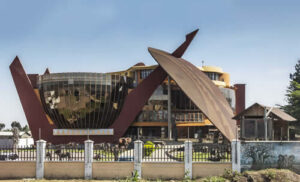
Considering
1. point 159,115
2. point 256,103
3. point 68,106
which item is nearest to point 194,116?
point 159,115

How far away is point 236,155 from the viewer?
80.9 ft

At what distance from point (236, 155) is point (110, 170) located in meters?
9.03

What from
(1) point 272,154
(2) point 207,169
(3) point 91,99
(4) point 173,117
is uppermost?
(3) point 91,99

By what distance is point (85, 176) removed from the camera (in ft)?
81.8

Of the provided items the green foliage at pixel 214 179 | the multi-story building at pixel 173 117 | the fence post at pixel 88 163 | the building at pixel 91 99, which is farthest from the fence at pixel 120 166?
the multi-story building at pixel 173 117

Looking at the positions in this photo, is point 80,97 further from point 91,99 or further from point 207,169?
point 207,169

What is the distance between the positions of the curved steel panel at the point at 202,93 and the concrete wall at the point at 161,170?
7298mm

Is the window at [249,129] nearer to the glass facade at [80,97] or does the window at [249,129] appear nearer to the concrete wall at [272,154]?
the concrete wall at [272,154]

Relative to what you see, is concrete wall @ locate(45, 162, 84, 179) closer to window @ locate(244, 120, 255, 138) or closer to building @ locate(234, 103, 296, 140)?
building @ locate(234, 103, 296, 140)

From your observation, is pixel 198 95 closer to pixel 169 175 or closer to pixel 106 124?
pixel 169 175

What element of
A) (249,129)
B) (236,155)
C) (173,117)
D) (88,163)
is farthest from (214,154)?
(173,117)

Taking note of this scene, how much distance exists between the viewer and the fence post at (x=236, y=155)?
80.5 ft

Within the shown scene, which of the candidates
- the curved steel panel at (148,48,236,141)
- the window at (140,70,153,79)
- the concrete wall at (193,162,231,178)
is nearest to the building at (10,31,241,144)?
the curved steel panel at (148,48,236,141)

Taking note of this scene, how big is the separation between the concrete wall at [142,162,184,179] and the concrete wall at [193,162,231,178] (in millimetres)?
1055
